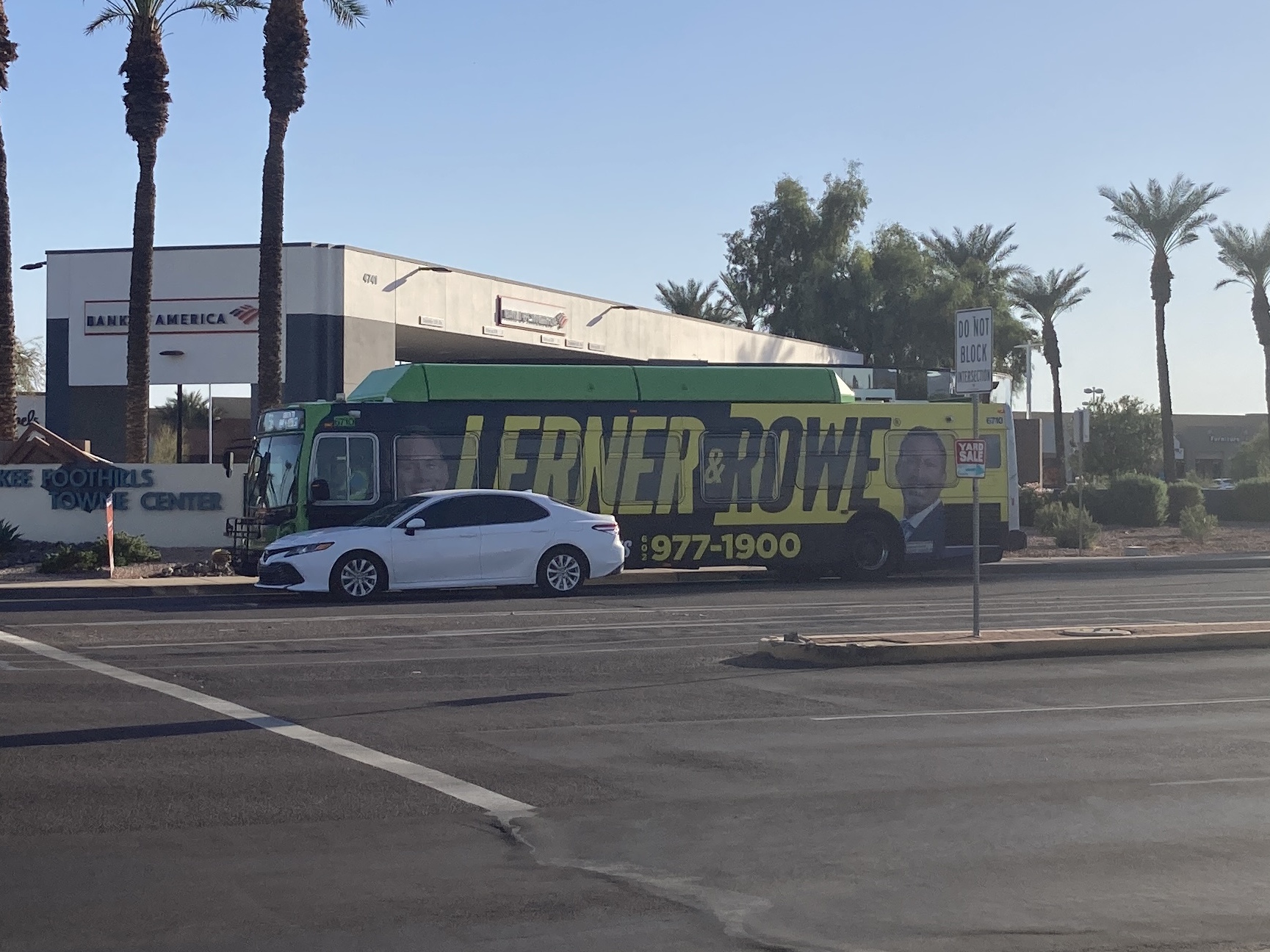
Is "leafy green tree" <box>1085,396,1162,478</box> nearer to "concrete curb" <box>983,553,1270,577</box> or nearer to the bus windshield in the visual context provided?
"concrete curb" <box>983,553,1270,577</box>

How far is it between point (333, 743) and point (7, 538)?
2021 cm

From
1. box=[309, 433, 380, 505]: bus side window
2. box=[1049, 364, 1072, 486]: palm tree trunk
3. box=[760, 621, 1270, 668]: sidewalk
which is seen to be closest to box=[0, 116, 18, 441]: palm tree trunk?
box=[309, 433, 380, 505]: bus side window

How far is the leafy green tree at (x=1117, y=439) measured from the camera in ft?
204

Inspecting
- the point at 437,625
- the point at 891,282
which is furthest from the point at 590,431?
the point at 891,282

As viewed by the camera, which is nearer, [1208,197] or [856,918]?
[856,918]

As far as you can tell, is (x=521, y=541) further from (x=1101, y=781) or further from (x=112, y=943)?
(x=112, y=943)

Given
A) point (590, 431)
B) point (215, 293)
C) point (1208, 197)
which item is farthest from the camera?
point (1208, 197)

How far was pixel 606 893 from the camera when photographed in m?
6.49

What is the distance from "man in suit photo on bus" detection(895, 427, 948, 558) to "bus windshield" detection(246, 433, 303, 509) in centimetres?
1043

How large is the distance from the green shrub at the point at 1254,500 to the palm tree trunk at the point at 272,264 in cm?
3246

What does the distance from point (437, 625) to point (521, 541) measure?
3.88 m

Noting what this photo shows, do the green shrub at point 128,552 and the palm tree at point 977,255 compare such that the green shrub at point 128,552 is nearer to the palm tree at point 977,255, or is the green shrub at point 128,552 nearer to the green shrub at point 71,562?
the green shrub at point 71,562

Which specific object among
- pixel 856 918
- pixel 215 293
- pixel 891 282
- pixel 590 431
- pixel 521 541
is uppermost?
pixel 891 282

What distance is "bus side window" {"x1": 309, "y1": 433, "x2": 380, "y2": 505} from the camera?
2300 cm
